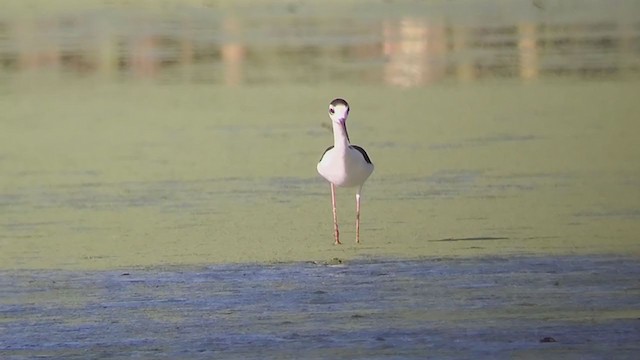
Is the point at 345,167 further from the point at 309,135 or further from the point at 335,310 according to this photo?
the point at 309,135

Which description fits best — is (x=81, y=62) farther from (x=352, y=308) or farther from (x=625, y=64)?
(x=352, y=308)

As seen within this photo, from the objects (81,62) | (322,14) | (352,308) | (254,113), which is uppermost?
(322,14)

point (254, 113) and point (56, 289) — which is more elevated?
point (254, 113)

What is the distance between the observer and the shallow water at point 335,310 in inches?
237

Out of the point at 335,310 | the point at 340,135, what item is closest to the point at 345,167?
the point at 340,135

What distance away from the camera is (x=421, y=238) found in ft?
29.4

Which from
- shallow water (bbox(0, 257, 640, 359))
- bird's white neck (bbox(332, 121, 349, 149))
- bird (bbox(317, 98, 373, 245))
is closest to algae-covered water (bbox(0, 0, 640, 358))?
shallow water (bbox(0, 257, 640, 359))

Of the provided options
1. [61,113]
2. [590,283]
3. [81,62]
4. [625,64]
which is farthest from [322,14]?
[590,283]

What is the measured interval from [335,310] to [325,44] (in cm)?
1647

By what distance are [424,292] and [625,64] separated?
13249 millimetres

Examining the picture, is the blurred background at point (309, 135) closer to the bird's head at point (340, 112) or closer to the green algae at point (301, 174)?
the green algae at point (301, 174)

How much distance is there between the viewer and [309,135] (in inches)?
545

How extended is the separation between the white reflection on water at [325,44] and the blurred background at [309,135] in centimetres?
9

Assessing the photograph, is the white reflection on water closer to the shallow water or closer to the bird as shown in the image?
the bird
